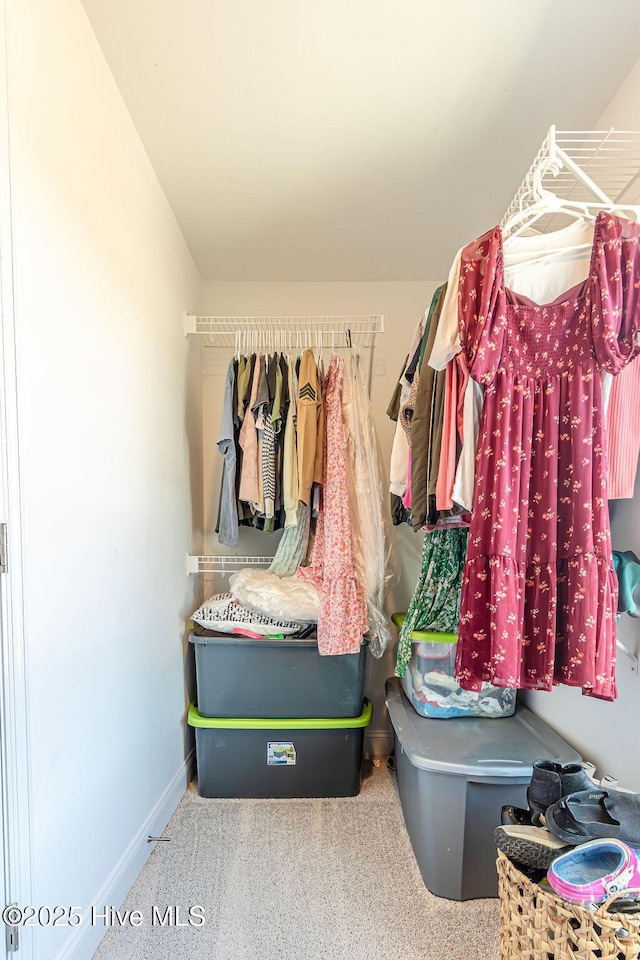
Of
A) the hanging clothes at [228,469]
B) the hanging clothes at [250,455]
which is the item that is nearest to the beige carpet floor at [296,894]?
the hanging clothes at [228,469]

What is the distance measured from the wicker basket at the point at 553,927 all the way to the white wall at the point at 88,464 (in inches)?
36.0

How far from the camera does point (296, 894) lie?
4.36 feet

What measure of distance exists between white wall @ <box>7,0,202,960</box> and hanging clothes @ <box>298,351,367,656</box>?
0.58 m

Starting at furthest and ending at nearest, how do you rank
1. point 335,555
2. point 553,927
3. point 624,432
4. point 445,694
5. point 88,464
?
point 335,555, point 445,694, point 88,464, point 624,432, point 553,927

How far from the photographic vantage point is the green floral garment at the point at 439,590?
1653mm

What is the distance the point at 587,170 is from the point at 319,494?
4.57ft

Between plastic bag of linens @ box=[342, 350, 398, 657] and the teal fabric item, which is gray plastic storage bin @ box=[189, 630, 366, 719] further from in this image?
the teal fabric item

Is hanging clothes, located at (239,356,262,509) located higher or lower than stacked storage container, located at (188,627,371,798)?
higher

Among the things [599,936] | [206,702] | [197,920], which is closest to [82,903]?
[197,920]

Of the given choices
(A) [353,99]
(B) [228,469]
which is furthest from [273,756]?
(A) [353,99]

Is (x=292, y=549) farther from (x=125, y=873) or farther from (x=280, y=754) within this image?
(x=125, y=873)

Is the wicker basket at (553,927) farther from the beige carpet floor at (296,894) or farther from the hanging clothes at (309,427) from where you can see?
the hanging clothes at (309,427)

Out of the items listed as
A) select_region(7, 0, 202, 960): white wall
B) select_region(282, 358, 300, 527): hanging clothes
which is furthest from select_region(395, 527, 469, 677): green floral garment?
select_region(7, 0, 202, 960): white wall

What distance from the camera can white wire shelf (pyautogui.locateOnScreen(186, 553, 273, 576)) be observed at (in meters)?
1.95
